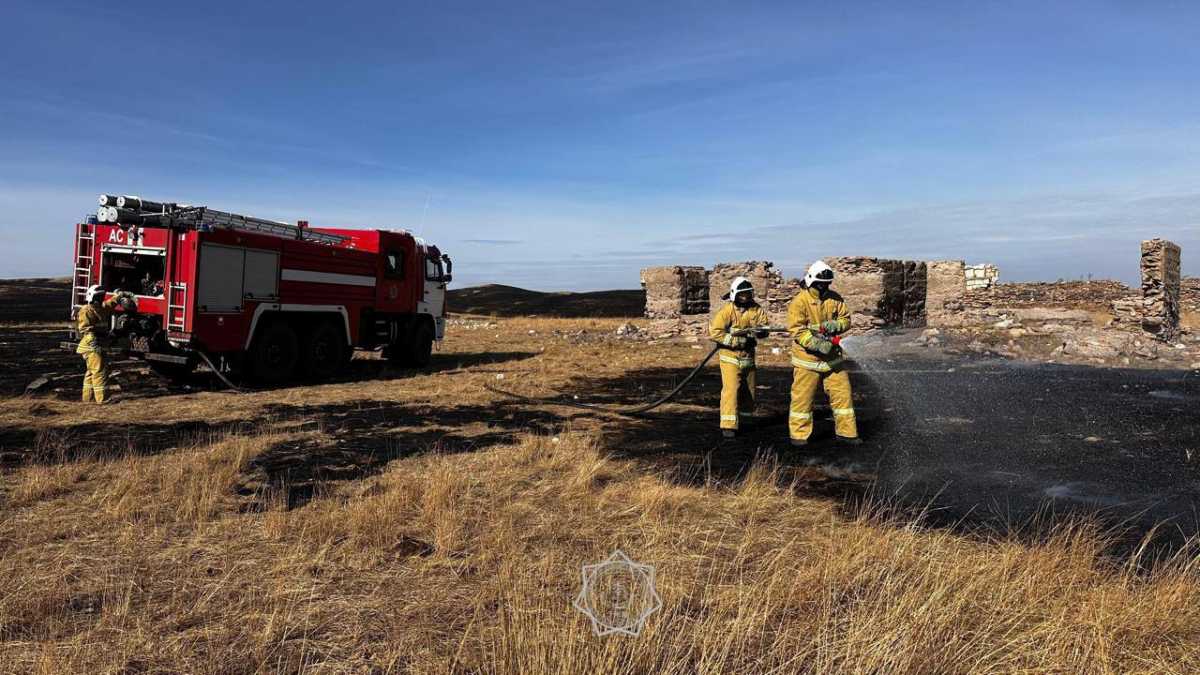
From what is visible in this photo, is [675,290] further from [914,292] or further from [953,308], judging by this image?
[953,308]

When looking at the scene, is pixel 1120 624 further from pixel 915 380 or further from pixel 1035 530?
pixel 915 380

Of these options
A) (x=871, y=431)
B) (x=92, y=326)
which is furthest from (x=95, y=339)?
(x=871, y=431)

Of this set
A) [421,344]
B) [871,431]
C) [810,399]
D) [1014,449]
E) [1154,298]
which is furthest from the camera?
[1154,298]

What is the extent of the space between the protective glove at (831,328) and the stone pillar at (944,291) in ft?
43.4

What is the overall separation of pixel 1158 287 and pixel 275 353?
59.0 ft

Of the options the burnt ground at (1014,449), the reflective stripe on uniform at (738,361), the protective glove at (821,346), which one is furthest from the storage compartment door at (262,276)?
the protective glove at (821,346)

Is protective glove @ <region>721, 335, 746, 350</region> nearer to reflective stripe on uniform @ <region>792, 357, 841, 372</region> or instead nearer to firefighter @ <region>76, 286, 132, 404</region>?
reflective stripe on uniform @ <region>792, 357, 841, 372</region>

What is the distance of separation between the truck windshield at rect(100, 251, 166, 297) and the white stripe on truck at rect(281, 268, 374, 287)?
1.69 m

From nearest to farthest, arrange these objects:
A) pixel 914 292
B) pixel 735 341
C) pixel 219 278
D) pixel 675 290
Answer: pixel 735 341
pixel 219 278
pixel 914 292
pixel 675 290

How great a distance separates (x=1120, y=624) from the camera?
8.78ft

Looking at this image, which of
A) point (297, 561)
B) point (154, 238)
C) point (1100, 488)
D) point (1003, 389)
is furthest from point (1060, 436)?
point (154, 238)

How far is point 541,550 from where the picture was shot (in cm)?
380

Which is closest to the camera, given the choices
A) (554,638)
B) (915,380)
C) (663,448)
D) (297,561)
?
(554,638)

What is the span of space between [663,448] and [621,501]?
1.99m
